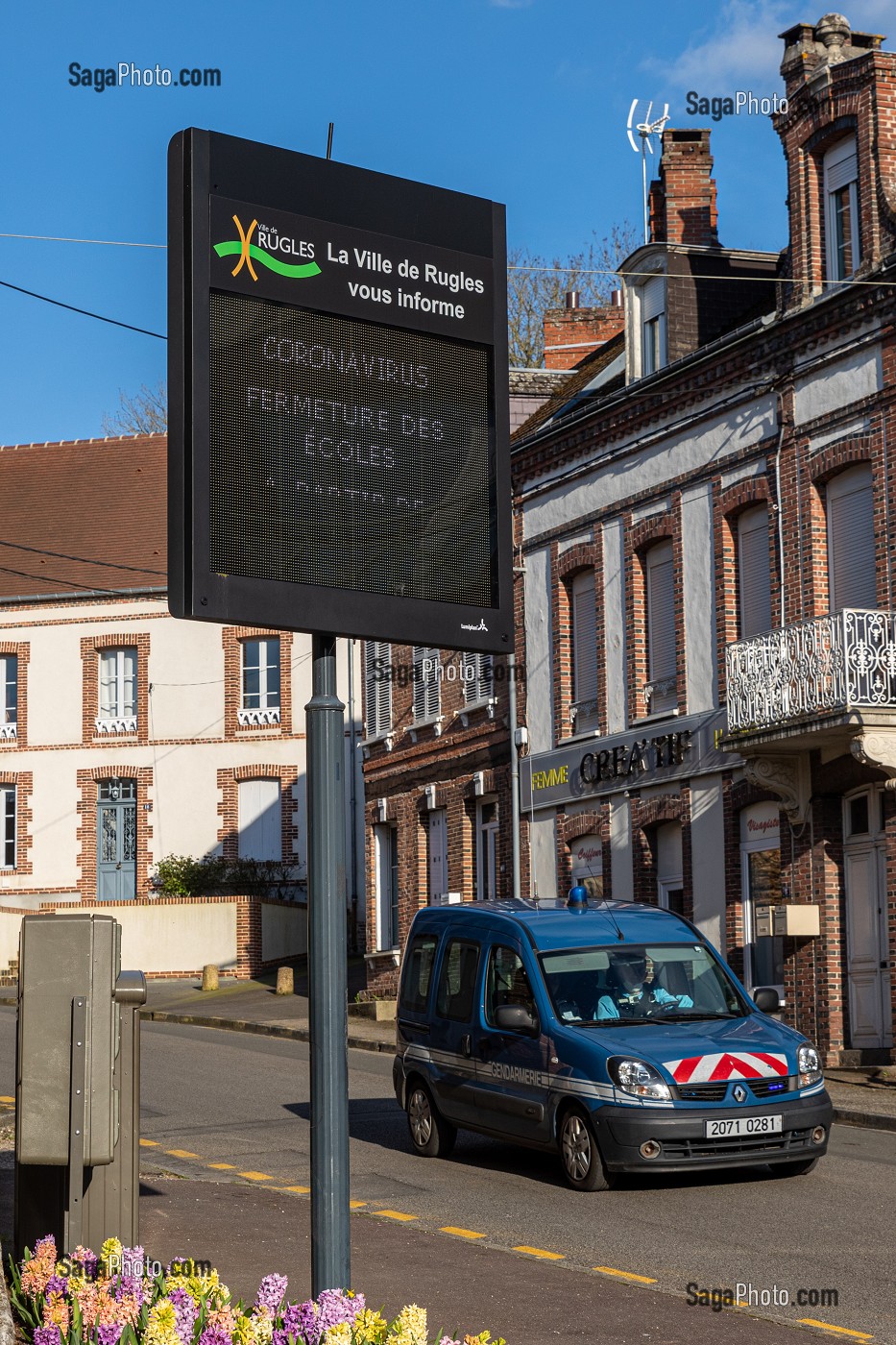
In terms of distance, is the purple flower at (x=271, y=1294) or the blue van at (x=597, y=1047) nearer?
the purple flower at (x=271, y=1294)

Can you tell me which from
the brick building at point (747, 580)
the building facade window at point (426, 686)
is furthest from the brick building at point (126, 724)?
the brick building at point (747, 580)

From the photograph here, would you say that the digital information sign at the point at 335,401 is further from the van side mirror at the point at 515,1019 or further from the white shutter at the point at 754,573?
the white shutter at the point at 754,573

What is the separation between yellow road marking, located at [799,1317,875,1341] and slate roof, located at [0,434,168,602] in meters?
39.7

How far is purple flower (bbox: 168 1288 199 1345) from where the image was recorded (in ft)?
17.6

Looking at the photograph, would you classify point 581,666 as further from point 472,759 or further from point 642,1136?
point 642,1136

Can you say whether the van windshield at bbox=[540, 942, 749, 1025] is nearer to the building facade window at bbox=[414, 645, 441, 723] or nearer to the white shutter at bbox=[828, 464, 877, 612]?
the white shutter at bbox=[828, 464, 877, 612]

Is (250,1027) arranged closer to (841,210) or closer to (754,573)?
(754,573)

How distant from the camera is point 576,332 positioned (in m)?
35.0

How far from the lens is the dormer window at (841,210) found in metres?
22.8

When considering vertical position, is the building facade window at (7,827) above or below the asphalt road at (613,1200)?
above

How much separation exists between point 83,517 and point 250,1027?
2279 cm

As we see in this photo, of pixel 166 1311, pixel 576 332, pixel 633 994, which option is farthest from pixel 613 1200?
pixel 576 332

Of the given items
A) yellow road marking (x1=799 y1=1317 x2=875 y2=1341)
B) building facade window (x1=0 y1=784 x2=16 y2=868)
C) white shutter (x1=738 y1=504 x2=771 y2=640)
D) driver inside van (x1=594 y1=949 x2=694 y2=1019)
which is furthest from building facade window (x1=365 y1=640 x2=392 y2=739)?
yellow road marking (x1=799 y1=1317 x2=875 y2=1341)

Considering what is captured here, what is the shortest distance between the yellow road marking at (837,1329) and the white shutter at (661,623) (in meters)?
17.6
